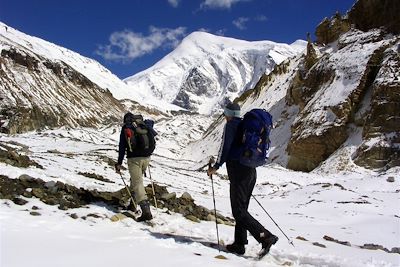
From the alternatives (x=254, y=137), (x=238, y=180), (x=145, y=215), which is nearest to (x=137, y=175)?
(x=145, y=215)

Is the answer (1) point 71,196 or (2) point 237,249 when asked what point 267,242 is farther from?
(1) point 71,196

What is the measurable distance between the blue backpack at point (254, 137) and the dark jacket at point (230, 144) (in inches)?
5.7

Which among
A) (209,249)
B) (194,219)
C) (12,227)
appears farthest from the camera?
(194,219)

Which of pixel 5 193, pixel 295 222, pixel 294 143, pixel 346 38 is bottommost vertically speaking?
pixel 295 222

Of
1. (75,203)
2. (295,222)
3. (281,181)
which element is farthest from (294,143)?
(75,203)

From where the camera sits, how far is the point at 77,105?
6629 inches

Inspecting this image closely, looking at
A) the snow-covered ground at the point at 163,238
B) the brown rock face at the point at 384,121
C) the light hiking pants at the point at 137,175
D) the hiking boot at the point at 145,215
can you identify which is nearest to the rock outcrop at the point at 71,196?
the snow-covered ground at the point at 163,238

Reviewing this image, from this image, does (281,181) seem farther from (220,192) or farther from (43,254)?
(43,254)

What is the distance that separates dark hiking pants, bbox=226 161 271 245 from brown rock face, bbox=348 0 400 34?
129ft

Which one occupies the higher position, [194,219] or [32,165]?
[32,165]

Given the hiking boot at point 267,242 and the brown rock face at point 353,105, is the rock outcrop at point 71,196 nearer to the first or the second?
the hiking boot at point 267,242

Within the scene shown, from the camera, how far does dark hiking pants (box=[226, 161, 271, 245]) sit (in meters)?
7.40

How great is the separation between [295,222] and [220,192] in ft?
30.6

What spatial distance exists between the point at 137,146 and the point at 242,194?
2.88 meters
